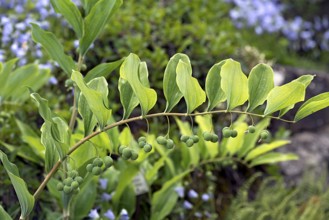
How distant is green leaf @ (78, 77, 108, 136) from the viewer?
1.44 metres

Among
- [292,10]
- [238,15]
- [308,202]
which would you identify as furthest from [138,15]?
[292,10]

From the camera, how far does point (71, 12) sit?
156 cm

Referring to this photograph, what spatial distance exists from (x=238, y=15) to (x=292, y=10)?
1714mm

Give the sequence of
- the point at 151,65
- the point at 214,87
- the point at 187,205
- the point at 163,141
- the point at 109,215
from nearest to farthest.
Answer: the point at 163,141, the point at 214,87, the point at 109,215, the point at 187,205, the point at 151,65

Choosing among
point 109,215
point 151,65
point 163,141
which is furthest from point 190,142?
point 151,65

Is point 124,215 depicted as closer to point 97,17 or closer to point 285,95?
point 97,17

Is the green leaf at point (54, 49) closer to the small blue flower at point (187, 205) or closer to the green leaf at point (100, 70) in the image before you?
the green leaf at point (100, 70)

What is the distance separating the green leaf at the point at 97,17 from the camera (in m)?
1.54

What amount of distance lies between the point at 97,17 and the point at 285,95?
536 millimetres

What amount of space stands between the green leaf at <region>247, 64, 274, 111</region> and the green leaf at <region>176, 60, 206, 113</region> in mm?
Answer: 111

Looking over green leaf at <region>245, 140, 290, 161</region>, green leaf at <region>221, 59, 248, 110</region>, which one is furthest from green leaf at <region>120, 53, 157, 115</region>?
green leaf at <region>245, 140, 290, 161</region>

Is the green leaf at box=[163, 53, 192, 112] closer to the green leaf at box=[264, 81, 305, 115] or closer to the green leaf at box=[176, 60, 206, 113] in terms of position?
the green leaf at box=[176, 60, 206, 113]

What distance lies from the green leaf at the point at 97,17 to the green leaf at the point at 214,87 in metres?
0.33

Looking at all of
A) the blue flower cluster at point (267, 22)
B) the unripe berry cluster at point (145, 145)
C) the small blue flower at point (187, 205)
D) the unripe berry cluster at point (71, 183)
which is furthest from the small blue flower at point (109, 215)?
the blue flower cluster at point (267, 22)
